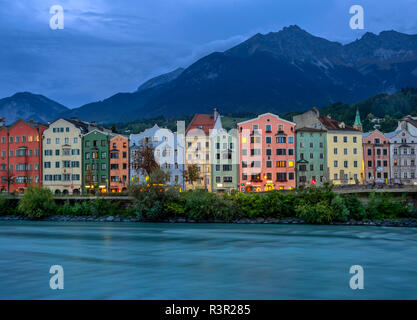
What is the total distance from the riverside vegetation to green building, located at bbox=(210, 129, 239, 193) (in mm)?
20591

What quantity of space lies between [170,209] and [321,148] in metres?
35.0

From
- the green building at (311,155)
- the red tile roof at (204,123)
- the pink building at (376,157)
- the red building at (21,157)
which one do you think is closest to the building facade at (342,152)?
the green building at (311,155)

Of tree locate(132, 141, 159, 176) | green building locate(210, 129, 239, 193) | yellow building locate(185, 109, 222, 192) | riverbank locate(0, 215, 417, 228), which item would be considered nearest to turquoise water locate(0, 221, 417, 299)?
riverbank locate(0, 215, 417, 228)

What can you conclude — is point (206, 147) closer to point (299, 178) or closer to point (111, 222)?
point (299, 178)

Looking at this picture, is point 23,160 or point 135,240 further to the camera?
point 23,160

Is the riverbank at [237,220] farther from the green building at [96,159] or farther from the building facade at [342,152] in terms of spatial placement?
the building facade at [342,152]

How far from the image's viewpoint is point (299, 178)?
88062mm

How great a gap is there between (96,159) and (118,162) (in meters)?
4.68

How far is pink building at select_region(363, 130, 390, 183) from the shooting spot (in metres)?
94.2

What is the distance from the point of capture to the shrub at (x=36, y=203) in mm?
72875

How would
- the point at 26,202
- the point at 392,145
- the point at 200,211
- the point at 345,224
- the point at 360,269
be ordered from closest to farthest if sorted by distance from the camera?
the point at 360,269 → the point at 345,224 → the point at 200,211 → the point at 26,202 → the point at 392,145

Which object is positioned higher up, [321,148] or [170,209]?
[321,148]

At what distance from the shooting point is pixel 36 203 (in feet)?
240
